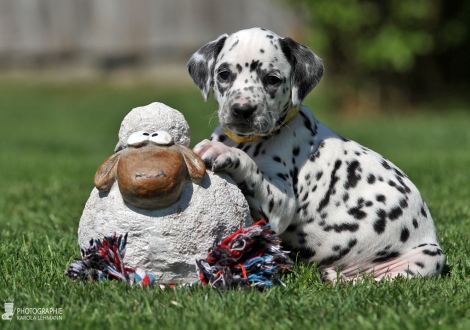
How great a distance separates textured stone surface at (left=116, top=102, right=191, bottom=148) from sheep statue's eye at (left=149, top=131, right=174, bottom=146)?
6.1 inches

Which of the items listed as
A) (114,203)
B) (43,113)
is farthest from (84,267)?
(43,113)

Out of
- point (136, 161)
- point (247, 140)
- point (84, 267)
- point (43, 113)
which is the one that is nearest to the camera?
point (136, 161)

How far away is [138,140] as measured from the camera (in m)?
4.05

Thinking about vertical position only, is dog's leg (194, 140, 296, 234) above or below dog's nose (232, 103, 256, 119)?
below

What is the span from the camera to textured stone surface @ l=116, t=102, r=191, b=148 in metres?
4.31

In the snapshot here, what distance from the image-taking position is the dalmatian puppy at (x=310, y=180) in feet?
15.0

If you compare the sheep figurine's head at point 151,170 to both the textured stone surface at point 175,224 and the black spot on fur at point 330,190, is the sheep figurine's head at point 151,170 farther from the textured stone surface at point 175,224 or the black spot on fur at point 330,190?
the black spot on fur at point 330,190

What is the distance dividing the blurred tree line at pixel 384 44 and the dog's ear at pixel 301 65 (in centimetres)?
1207

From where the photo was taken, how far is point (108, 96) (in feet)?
67.2

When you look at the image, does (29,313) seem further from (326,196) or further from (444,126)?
(444,126)

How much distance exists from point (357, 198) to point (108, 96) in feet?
54.2

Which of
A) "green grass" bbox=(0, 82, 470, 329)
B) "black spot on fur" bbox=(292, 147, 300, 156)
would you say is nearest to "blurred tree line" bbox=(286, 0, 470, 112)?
"green grass" bbox=(0, 82, 470, 329)

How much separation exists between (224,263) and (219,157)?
0.61 metres

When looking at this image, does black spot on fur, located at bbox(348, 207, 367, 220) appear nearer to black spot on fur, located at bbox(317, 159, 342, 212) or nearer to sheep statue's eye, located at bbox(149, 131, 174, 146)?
black spot on fur, located at bbox(317, 159, 342, 212)
